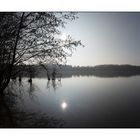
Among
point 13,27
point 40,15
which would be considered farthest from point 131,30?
point 13,27

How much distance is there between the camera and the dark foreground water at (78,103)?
3.05 m

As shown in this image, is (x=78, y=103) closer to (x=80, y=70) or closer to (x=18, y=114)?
(x=80, y=70)

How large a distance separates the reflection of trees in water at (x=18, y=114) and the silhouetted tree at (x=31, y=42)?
0.24 m

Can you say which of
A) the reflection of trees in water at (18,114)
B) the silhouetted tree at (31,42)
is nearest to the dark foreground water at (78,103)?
the reflection of trees in water at (18,114)

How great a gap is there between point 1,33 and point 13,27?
0.20 meters

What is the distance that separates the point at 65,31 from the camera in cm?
323

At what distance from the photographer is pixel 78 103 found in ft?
11.7

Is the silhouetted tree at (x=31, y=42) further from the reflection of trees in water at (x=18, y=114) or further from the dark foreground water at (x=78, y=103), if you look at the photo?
the dark foreground water at (x=78, y=103)

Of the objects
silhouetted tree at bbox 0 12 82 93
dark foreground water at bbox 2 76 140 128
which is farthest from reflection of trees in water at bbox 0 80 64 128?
silhouetted tree at bbox 0 12 82 93

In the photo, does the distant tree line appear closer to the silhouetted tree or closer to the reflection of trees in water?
the silhouetted tree

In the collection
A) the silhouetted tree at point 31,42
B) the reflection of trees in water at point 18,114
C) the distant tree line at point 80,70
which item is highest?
the silhouetted tree at point 31,42

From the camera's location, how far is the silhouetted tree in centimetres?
325

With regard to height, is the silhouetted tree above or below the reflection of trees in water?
above
